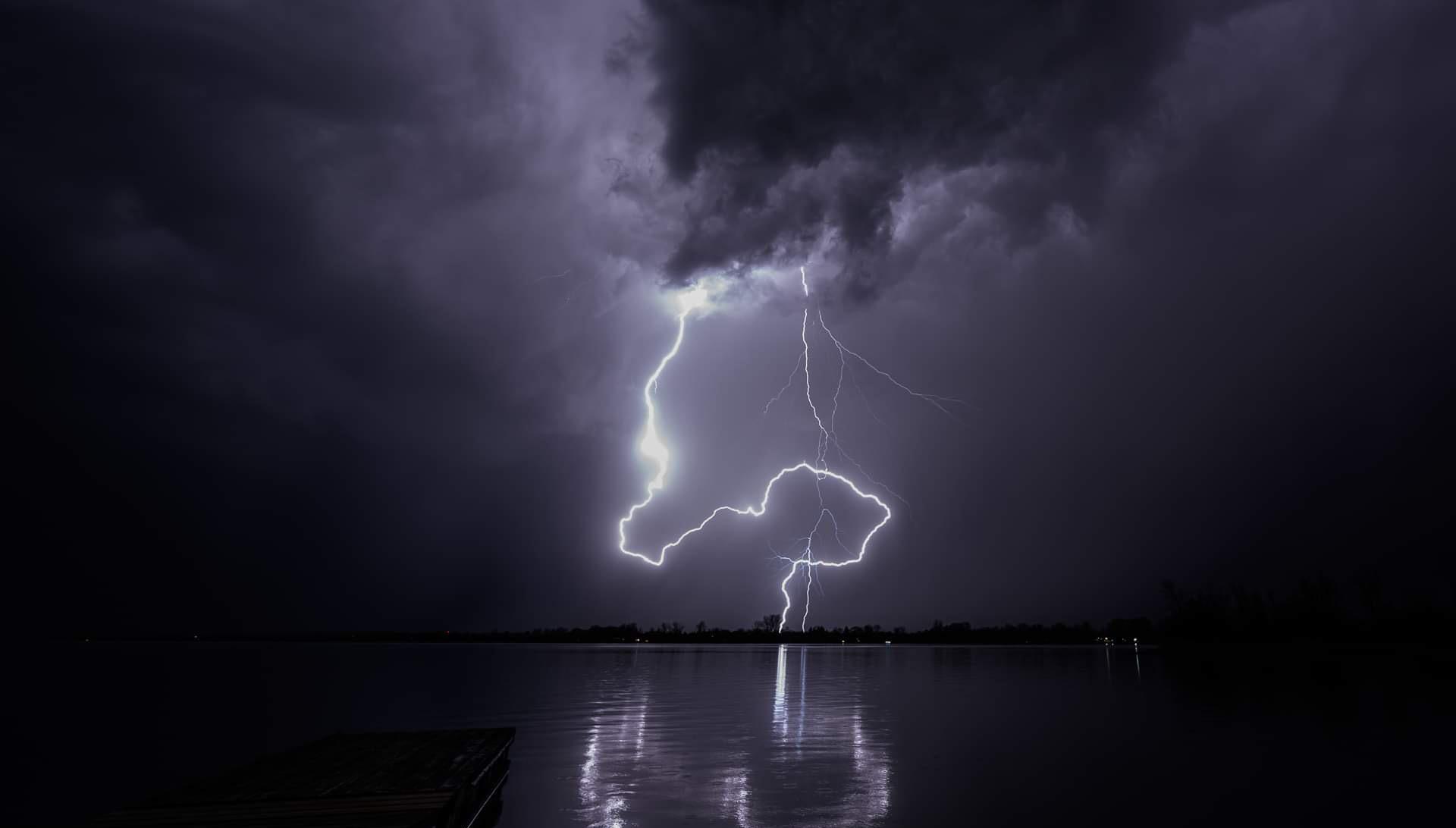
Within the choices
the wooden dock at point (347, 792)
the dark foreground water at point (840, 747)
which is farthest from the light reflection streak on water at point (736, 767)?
→ the wooden dock at point (347, 792)

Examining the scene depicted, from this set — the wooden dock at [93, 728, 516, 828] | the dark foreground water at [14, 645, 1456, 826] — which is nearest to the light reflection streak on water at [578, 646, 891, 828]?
the dark foreground water at [14, 645, 1456, 826]

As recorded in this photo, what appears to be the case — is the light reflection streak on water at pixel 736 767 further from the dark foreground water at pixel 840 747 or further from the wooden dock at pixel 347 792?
the wooden dock at pixel 347 792

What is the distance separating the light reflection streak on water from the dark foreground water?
59 mm

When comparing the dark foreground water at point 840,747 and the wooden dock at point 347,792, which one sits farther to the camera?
the dark foreground water at point 840,747

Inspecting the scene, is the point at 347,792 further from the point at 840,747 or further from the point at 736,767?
the point at 840,747

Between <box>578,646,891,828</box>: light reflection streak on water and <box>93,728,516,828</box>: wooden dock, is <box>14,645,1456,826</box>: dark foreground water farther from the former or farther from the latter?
<box>93,728,516,828</box>: wooden dock

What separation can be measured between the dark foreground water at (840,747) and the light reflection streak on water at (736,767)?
0.19 ft

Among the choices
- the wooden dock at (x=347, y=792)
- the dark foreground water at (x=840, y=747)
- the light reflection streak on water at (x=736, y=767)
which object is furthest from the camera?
the dark foreground water at (x=840, y=747)

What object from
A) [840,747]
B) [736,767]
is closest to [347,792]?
[736,767]

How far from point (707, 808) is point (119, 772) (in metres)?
11.5

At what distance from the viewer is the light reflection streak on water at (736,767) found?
9.05m

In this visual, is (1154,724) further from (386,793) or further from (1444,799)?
(386,793)

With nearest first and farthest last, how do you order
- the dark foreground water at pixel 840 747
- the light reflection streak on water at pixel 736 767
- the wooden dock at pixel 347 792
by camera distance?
the wooden dock at pixel 347 792
the light reflection streak on water at pixel 736 767
the dark foreground water at pixel 840 747

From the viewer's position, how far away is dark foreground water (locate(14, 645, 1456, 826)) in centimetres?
960
